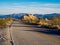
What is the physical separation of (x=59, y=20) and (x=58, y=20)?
0.80 metres

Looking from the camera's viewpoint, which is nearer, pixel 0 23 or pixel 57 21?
pixel 57 21

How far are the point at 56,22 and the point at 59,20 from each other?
2.53 meters

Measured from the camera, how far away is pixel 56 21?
2395 inches

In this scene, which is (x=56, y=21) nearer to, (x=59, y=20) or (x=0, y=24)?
(x=59, y=20)

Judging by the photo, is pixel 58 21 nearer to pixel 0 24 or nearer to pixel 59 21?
pixel 59 21

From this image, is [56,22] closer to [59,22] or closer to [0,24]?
[59,22]

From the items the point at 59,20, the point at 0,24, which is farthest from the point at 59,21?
the point at 0,24

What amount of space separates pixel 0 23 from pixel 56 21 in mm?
15524

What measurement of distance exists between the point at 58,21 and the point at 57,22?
1.01 m

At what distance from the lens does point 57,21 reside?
6000cm

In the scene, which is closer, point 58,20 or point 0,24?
point 58,20

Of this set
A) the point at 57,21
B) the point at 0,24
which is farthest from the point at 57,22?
the point at 0,24

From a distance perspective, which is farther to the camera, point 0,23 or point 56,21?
point 0,23

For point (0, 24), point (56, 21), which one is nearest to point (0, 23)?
Answer: point (0, 24)
